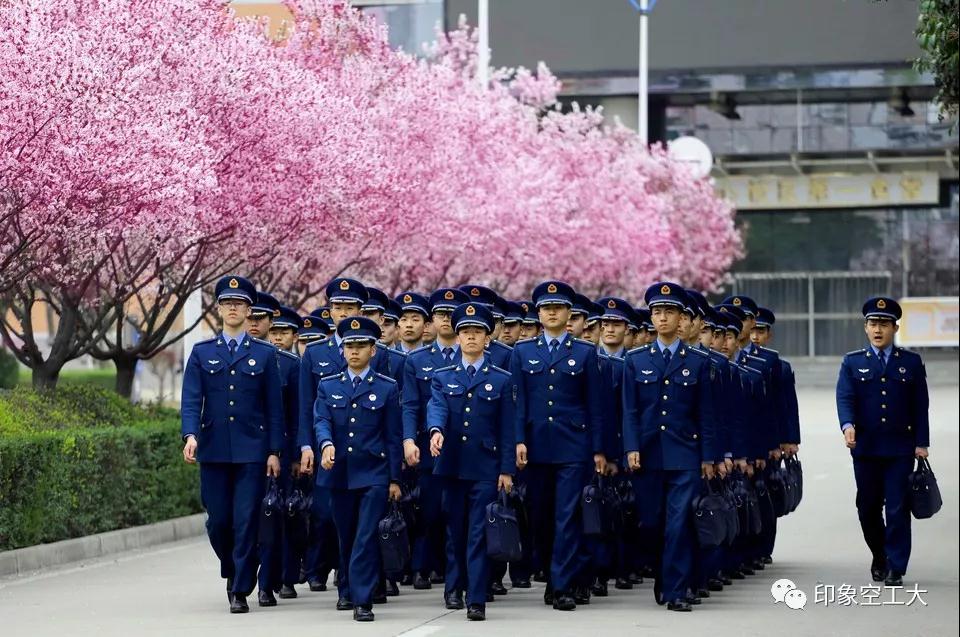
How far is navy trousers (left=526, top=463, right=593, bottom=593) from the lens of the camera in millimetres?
13750

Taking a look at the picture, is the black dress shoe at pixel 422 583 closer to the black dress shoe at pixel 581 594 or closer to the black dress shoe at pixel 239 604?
the black dress shoe at pixel 581 594

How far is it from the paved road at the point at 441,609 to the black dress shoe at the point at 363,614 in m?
0.07

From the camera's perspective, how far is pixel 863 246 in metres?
68.9

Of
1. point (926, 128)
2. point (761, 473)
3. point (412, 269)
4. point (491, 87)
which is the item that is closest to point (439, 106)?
point (412, 269)

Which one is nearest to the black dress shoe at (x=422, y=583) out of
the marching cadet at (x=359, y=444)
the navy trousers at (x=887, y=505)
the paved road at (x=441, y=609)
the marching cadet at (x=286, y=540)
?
the paved road at (x=441, y=609)

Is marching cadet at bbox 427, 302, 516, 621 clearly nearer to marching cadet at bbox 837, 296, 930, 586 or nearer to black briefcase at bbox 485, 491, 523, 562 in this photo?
black briefcase at bbox 485, 491, 523, 562

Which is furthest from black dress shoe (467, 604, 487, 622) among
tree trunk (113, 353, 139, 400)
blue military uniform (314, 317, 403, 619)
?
tree trunk (113, 353, 139, 400)

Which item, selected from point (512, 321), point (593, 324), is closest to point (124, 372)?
point (512, 321)

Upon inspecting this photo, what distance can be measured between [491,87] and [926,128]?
2437 cm

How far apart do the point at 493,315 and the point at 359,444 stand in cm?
270

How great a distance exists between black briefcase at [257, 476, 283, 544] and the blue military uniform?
0.51 meters

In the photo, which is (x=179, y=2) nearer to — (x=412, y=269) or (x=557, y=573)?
(x=557, y=573)

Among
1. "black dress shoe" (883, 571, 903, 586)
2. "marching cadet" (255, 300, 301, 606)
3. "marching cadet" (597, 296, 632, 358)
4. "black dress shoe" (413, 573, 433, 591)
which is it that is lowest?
"black dress shoe" (413, 573, 433, 591)

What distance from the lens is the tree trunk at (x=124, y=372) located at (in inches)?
926
